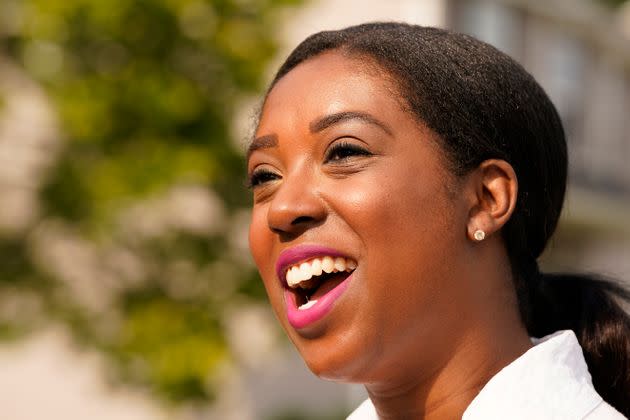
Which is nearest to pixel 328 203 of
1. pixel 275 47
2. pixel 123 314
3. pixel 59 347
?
pixel 275 47

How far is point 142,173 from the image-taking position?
7.62 metres

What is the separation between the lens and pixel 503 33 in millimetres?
15430

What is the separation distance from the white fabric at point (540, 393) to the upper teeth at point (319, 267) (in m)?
0.36

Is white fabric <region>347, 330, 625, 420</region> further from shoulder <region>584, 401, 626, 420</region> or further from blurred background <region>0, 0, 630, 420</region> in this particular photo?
blurred background <region>0, 0, 630, 420</region>

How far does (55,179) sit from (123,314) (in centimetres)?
119

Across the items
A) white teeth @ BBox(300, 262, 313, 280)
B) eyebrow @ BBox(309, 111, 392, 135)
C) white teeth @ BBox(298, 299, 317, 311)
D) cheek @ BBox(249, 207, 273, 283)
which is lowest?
white teeth @ BBox(298, 299, 317, 311)

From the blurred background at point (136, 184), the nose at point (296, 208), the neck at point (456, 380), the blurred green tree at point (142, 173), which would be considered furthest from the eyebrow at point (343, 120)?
the blurred green tree at point (142, 173)

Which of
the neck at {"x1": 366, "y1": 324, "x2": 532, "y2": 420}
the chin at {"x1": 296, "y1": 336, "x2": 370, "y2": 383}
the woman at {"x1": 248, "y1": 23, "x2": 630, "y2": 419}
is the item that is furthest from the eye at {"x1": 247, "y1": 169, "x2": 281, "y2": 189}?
the neck at {"x1": 366, "y1": 324, "x2": 532, "y2": 420}

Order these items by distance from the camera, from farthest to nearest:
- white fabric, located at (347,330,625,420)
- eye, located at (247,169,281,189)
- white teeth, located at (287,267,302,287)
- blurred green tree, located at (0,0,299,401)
Result: blurred green tree, located at (0,0,299,401), eye, located at (247,169,281,189), white teeth, located at (287,267,302,287), white fabric, located at (347,330,625,420)

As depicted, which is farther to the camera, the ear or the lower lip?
the ear

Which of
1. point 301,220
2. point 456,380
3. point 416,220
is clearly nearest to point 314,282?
point 301,220

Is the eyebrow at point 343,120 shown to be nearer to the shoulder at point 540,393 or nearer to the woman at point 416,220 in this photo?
the woman at point 416,220

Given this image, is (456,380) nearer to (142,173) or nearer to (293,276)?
(293,276)

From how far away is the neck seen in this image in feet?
7.21
